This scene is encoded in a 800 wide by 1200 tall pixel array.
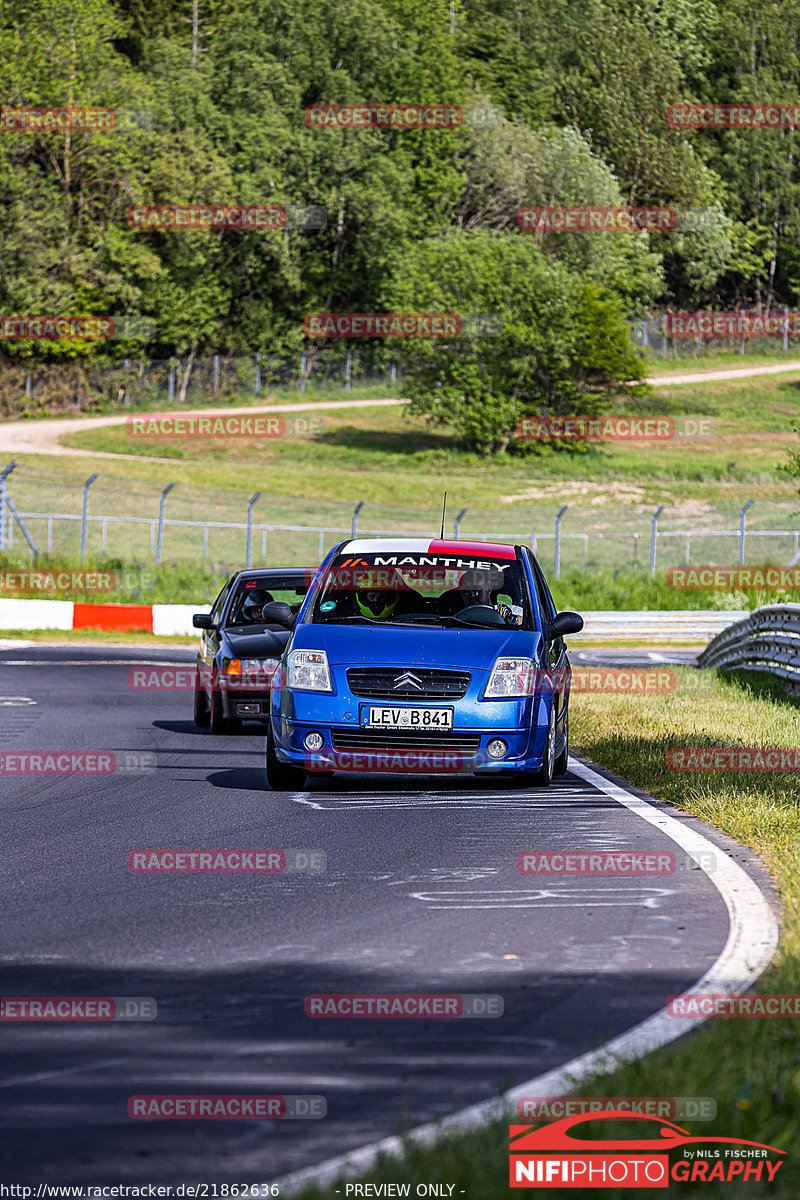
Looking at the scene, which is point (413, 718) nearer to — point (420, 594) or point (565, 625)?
point (420, 594)

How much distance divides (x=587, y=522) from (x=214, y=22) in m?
57.2

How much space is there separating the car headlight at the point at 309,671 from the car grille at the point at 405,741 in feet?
1.10

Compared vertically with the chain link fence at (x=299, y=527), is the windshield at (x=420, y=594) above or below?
above

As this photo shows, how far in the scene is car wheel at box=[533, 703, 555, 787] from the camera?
36.6 feet

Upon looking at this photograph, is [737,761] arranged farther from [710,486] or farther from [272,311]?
[272,311]

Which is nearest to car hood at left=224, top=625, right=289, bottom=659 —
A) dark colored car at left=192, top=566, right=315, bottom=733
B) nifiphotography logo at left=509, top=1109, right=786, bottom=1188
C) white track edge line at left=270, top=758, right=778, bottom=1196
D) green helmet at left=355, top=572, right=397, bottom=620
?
dark colored car at left=192, top=566, right=315, bottom=733

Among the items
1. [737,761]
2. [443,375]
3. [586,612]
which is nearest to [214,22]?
[443,375]

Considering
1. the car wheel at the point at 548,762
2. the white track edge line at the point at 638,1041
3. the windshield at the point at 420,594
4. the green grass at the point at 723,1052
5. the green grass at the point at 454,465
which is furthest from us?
the green grass at the point at 454,465

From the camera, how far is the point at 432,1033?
5.33 meters

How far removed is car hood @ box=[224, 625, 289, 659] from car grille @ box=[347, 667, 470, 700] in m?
4.40

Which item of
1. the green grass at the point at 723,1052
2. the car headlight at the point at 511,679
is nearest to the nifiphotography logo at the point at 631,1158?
the green grass at the point at 723,1052

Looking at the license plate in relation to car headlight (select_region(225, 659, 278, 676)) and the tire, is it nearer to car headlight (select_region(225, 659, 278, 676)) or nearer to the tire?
the tire

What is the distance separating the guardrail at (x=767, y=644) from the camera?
19906mm

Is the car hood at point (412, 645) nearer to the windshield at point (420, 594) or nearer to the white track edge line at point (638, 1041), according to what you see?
the windshield at point (420, 594)
